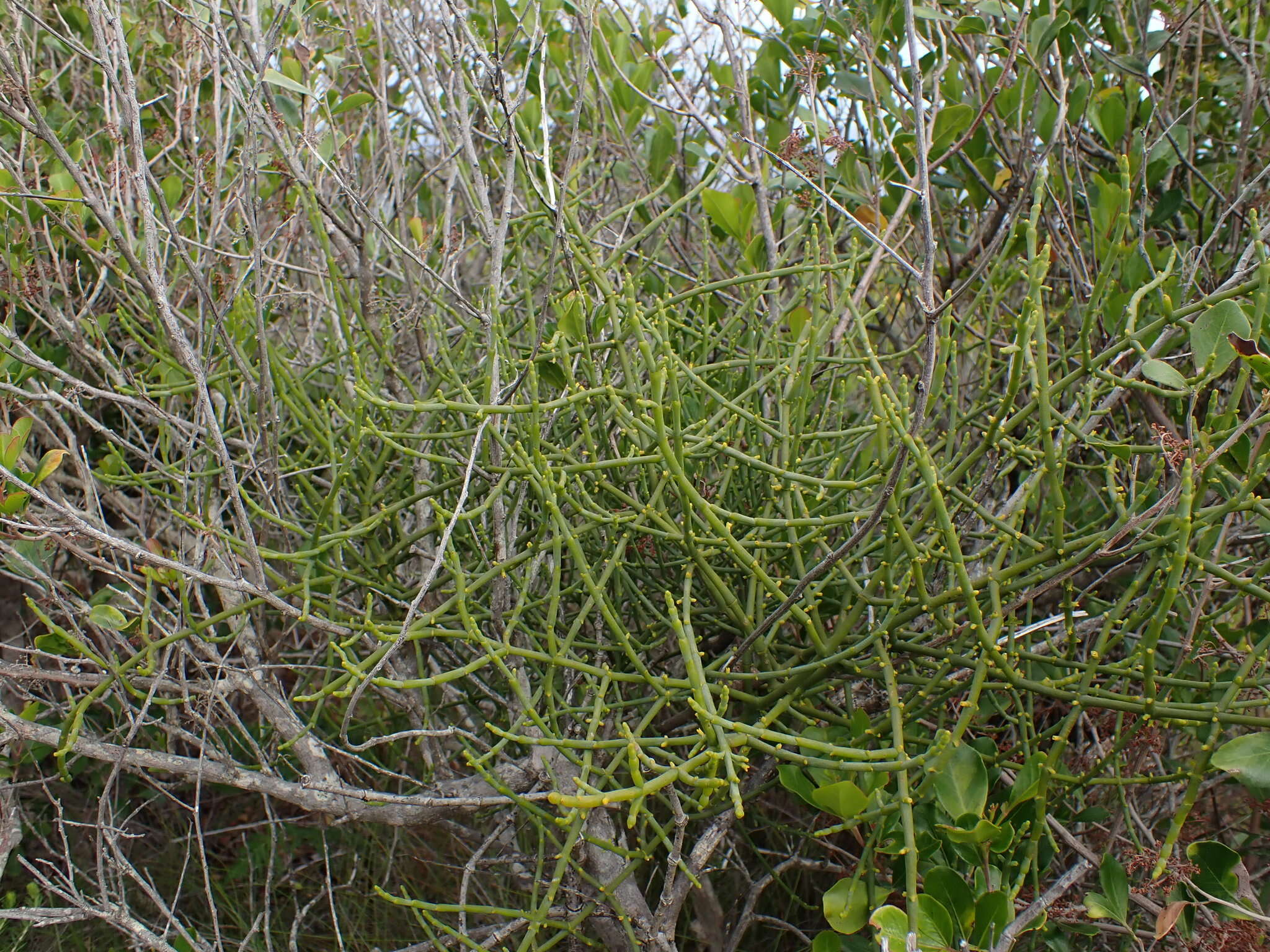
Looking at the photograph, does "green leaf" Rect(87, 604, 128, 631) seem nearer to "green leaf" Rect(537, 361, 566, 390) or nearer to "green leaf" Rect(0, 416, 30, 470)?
"green leaf" Rect(0, 416, 30, 470)

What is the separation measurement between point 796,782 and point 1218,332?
782 mm

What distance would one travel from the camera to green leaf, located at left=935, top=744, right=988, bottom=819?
1.38 meters

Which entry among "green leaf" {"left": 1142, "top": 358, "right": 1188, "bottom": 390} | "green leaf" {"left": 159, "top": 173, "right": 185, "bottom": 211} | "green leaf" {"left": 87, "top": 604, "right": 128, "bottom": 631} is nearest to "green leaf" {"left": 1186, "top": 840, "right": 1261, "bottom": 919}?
"green leaf" {"left": 1142, "top": 358, "right": 1188, "bottom": 390}

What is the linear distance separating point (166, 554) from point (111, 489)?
0.75ft

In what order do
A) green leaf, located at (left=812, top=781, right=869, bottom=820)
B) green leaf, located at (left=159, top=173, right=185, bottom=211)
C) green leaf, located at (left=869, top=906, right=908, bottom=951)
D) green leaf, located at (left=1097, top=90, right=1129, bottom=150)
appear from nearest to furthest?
green leaf, located at (left=869, top=906, right=908, bottom=951) → green leaf, located at (left=812, top=781, right=869, bottom=820) → green leaf, located at (left=1097, top=90, right=1129, bottom=150) → green leaf, located at (left=159, top=173, right=185, bottom=211)

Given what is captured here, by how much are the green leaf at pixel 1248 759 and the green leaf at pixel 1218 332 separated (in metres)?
0.45

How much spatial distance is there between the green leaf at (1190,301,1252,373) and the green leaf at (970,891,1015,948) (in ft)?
2.23

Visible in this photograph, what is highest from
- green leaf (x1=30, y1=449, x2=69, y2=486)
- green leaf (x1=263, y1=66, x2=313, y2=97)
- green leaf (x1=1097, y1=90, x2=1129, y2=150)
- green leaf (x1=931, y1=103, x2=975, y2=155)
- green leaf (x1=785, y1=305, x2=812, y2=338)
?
green leaf (x1=1097, y1=90, x2=1129, y2=150)

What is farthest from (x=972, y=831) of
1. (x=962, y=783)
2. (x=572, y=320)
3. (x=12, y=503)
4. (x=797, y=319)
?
(x=12, y=503)

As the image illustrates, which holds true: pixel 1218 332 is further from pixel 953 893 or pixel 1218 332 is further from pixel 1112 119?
pixel 1112 119

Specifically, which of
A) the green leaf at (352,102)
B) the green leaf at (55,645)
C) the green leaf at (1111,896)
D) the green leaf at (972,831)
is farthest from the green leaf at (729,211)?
the green leaf at (55,645)

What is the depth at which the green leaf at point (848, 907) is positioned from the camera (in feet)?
4.62

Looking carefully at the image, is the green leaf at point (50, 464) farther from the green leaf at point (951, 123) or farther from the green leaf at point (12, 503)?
the green leaf at point (951, 123)

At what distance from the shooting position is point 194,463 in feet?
7.10
